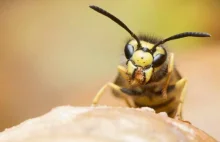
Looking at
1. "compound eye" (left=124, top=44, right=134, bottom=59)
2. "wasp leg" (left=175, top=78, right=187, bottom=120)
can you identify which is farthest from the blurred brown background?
"compound eye" (left=124, top=44, right=134, bottom=59)

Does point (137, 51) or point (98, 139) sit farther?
point (137, 51)

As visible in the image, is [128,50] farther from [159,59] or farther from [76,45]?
[76,45]

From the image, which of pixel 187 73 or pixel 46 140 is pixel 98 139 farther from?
pixel 187 73

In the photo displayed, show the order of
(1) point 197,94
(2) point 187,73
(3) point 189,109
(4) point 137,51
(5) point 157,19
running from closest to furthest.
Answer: (4) point 137,51 → (3) point 189,109 → (1) point 197,94 → (2) point 187,73 → (5) point 157,19

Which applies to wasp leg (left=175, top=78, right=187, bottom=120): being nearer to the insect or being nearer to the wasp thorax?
the insect

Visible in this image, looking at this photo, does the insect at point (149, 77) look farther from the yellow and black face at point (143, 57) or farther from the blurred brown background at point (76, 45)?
the blurred brown background at point (76, 45)

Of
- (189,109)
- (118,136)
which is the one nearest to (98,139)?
(118,136)

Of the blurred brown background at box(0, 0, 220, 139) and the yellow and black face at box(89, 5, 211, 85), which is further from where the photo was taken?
the blurred brown background at box(0, 0, 220, 139)

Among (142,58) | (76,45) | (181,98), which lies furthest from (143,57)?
(76,45)

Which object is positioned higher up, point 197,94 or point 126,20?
point 126,20
